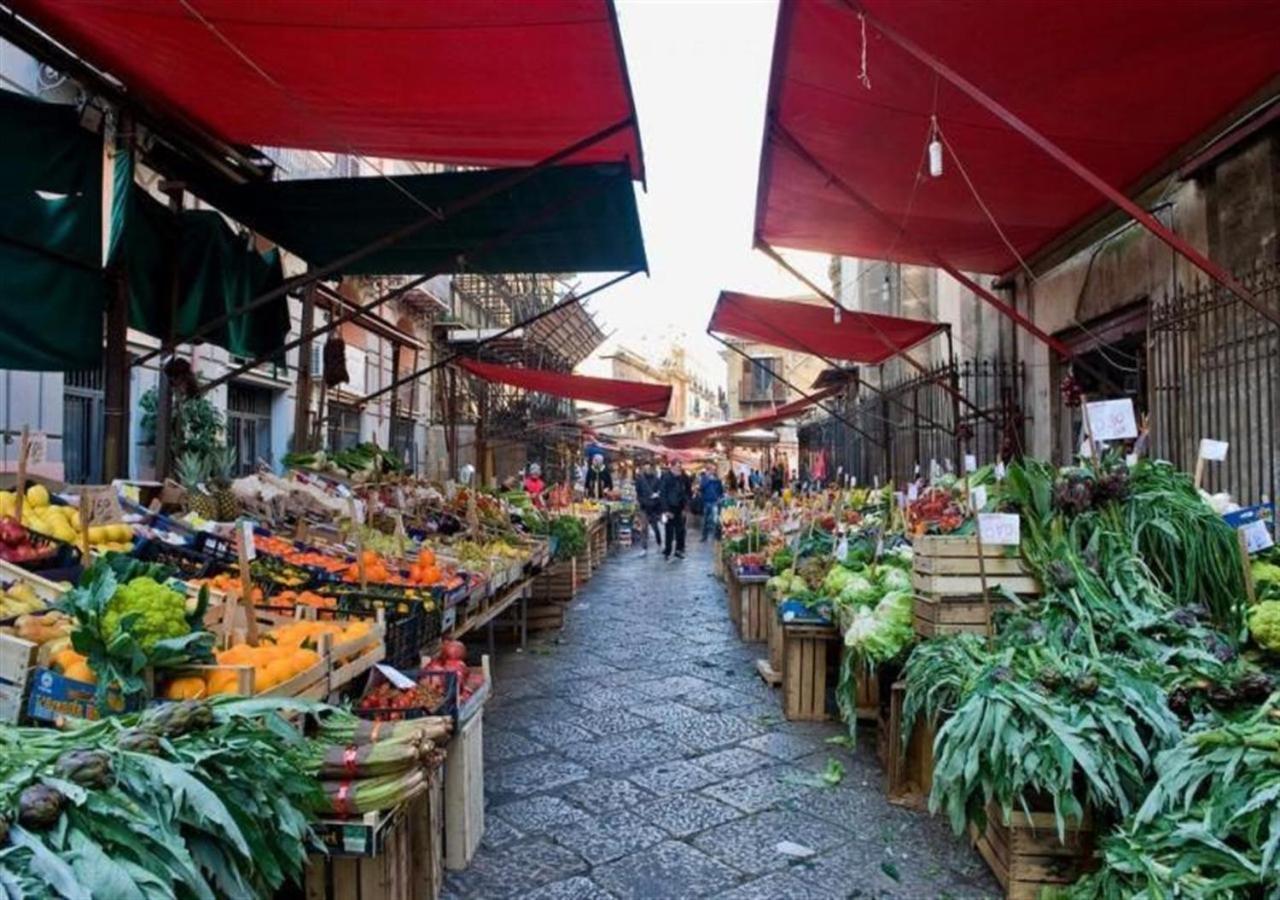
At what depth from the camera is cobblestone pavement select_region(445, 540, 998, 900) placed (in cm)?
349

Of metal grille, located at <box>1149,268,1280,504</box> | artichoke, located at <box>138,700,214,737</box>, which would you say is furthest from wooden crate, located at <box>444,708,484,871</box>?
metal grille, located at <box>1149,268,1280,504</box>

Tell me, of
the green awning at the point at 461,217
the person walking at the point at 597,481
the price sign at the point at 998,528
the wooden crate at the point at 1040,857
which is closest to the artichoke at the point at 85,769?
the wooden crate at the point at 1040,857

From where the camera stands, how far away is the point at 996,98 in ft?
15.5

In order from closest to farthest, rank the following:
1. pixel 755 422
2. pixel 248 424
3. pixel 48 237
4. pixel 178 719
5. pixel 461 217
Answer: pixel 178 719, pixel 48 237, pixel 461 217, pixel 248 424, pixel 755 422

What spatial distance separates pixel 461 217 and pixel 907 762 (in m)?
5.13

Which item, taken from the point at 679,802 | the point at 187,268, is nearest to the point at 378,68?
the point at 187,268

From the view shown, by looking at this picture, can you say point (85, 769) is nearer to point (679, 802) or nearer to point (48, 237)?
point (679, 802)

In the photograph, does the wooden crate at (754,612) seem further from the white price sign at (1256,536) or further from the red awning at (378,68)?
the white price sign at (1256,536)

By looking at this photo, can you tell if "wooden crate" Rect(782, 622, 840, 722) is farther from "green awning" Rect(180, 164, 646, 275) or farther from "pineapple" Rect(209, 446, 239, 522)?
"pineapple" Rect(209, 446, 239, 522)

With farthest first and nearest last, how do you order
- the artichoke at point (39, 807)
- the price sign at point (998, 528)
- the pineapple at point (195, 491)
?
the pineapple at point (195, 491) < the price sign at point (998, 528) < the artichoke at point (39, 807)

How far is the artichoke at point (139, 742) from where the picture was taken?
207 centimetres

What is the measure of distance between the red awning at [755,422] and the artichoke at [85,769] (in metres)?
11.7

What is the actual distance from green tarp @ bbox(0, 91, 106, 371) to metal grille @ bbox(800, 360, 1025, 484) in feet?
25.6

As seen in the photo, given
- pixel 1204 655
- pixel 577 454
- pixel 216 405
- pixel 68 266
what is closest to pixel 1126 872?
pixel 1204 655
